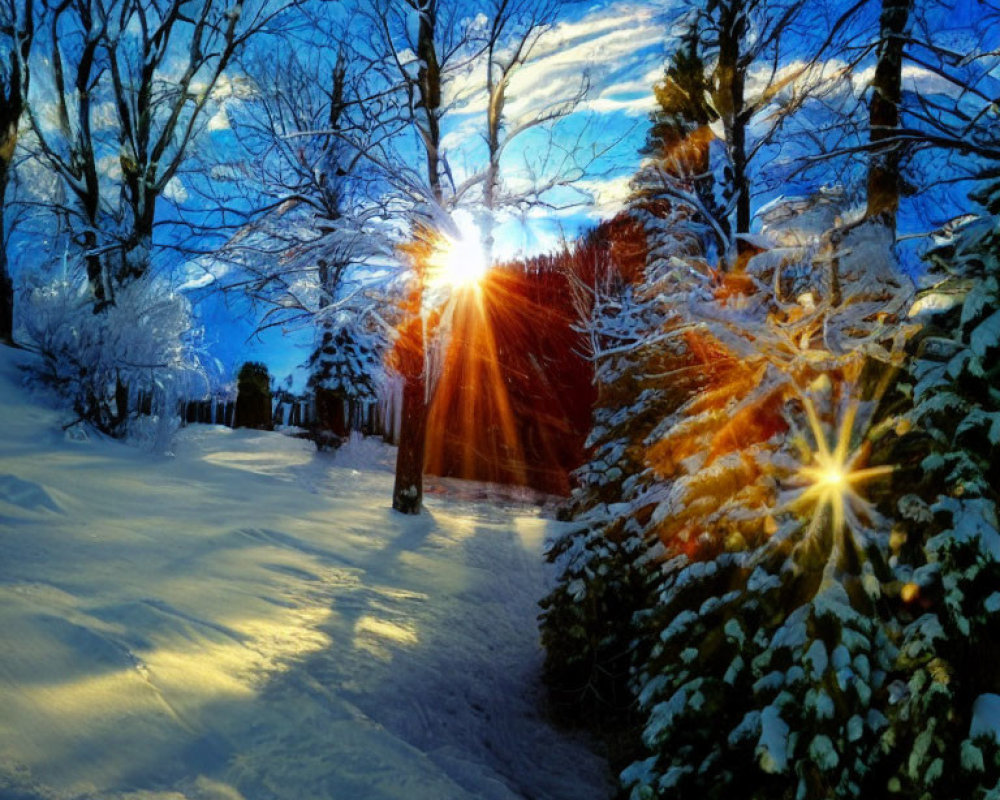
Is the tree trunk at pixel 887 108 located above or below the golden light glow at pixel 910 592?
above

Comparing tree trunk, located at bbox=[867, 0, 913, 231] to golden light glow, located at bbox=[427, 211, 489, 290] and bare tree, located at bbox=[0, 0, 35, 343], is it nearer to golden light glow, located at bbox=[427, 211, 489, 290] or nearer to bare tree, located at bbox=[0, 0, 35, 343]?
golden light glow, located at bbox=[427, 211, 489, 290]

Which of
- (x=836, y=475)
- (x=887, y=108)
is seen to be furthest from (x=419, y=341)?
(x=836, y=475)

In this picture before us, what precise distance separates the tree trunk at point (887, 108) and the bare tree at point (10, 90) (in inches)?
535

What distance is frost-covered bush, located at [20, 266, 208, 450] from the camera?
8.57 meters

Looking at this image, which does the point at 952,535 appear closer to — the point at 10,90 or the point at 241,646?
the point at 241,646

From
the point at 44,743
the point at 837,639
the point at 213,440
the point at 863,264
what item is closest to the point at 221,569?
the point at 44,743

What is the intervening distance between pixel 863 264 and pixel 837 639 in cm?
353

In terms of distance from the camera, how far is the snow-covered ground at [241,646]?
7.66ft

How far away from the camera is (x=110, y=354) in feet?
28.0

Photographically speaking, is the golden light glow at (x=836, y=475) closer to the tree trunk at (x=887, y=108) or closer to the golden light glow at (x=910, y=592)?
the golden light glow at (x=910, y=592)

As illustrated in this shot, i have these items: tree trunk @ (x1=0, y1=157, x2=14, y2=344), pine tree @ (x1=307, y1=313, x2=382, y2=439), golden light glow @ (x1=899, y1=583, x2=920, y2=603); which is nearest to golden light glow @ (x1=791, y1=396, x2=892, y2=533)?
golden light glow @ (x1=899, y1=583, x2=920, y2=603)

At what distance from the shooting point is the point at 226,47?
1193 centimetres

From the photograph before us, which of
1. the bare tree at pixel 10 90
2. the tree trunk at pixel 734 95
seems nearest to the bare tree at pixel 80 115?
the bare tree at pixel 10 90

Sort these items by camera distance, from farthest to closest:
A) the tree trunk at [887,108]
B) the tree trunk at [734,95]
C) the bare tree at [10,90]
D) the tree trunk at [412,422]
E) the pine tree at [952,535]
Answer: the bare tree at [10,90] < the tree trunk at [412,422] < the tree trunk at [734,95] < the tree trunk at [887,108] < the pine tree at [952,535]
